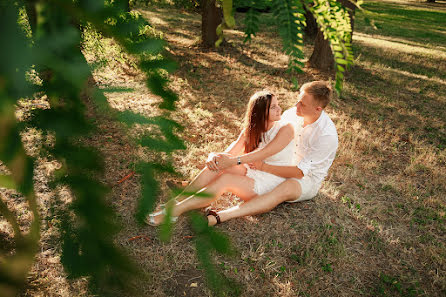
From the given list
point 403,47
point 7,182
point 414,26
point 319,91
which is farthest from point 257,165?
point 414,26

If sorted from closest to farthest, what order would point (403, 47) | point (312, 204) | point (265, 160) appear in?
point (265, 160) → point (312, 204) → point (403, 47)

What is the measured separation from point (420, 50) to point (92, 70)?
1223 centimetres

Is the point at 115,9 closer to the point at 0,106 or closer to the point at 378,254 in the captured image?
the point at 0,106

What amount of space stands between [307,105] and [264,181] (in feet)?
2.71

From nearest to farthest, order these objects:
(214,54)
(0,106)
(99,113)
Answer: (0,106)
(99,113)
(214,54)

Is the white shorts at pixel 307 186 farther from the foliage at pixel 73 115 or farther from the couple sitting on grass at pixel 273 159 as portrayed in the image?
the foliage at pixel 73 115

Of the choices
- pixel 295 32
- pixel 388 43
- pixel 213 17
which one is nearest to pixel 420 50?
pixel 388 43

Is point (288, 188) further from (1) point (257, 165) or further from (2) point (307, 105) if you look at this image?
(2) point (307, 105)

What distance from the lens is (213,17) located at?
7.95 metres

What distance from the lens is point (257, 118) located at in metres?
2.93

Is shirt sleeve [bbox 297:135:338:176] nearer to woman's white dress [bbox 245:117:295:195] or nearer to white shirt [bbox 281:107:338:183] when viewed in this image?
white shirt [bbox 281:107:338:183]

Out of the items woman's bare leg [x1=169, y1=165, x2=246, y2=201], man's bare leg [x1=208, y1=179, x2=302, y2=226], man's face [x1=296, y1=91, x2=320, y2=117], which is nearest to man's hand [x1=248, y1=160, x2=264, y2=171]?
woman's bare leg [x1=169, y1=165, x2=246, y2=201]

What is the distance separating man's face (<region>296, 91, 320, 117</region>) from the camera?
277cm

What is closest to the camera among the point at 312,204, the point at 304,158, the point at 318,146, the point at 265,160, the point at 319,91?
the point at 319,91
